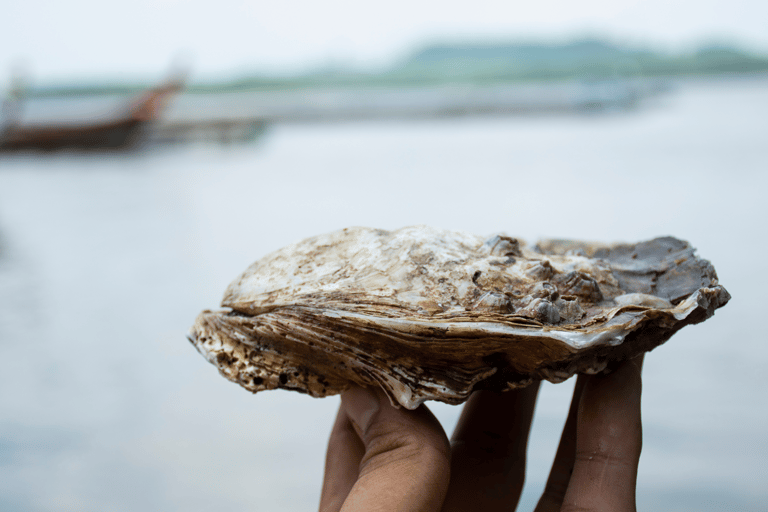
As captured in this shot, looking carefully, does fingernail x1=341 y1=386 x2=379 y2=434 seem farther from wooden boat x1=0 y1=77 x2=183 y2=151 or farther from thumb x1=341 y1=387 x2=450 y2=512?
wooden boat x1=0 y1=77 x2=183 y2=151

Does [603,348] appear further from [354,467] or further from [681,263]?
[354,467]

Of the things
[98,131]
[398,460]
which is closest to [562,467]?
[398,460]

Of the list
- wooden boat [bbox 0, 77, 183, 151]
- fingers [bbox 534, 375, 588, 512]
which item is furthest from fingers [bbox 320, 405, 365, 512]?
wooden boat [bbox 0, 77, 183, 151]

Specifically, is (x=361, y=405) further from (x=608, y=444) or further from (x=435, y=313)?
(x=608, y=444)

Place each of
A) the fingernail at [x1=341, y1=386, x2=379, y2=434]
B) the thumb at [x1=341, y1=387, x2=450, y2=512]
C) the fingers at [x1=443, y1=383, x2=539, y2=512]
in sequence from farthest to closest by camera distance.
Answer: the fingers at [x1=443, y1=383, x2=539, y2=512] < the fingernail at [x1=341, y1=386, x2=379, y2=434] < the thumb at [x1=341, y1=387, x2=450, y2=512]

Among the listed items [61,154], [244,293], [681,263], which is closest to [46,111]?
[61,154]

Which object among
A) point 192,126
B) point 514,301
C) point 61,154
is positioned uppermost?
point 192,126
